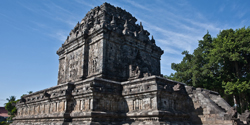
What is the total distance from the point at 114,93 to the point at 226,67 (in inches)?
732

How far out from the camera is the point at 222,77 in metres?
27.2

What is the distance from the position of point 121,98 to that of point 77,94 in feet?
11.0

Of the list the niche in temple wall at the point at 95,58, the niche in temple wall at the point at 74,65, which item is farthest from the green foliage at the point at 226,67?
the niche in temple wall at the point at 74,65

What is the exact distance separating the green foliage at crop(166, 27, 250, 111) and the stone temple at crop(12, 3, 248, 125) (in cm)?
732

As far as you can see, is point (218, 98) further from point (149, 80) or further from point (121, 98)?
point (121, 98)

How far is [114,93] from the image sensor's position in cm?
1577

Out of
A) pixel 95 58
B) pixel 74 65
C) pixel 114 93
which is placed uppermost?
pixel 95 58

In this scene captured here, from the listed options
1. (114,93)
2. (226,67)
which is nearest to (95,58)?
(114,93)

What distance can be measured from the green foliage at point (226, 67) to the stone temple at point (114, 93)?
7.32 metres

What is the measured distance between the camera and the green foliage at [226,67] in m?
24.9

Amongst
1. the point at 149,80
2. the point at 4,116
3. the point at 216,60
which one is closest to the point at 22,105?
the point at 149,80

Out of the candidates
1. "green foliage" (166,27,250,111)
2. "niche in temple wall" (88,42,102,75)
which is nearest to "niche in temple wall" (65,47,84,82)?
"niche in temple wall" (88,42,102,75)

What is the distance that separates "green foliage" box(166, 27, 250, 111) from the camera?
24938mm

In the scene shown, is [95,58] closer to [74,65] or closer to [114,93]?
[74,65]
